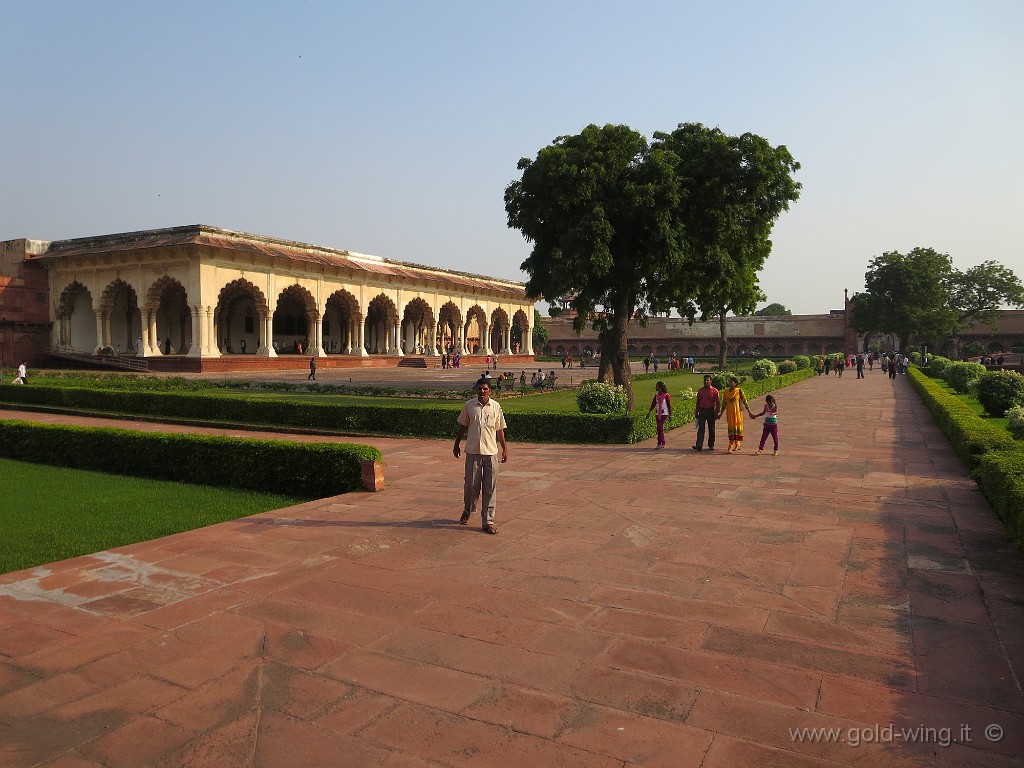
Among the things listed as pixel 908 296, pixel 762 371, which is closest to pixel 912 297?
pixel 908 296

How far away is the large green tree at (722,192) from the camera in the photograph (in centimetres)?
1301

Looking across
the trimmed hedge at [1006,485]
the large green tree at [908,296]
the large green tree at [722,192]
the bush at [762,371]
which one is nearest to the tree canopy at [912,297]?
the large green tree at [908,296]

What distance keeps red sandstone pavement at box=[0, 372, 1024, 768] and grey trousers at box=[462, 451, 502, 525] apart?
0.20m

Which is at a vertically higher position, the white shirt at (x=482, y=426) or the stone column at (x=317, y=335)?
the stone column at (x=317, y=335)

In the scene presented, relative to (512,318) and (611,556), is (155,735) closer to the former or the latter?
(611,556)

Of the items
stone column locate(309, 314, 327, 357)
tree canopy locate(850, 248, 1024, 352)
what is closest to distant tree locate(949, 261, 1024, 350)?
tree canopy locate(850, 248, 1024, 352)

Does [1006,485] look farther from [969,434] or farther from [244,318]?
[244,318]

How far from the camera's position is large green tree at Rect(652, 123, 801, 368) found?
13008mm

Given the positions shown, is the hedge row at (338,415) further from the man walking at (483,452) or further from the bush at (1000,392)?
the bush at (1000,392)

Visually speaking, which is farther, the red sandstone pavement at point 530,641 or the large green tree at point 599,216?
the large green tree at point 599,216

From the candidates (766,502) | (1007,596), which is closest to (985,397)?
(766,502)

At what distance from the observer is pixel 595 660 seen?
3.13m

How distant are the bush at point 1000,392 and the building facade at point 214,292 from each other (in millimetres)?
23372

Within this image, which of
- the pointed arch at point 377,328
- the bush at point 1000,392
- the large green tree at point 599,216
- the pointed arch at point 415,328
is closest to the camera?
the large green tree at point 599,216
